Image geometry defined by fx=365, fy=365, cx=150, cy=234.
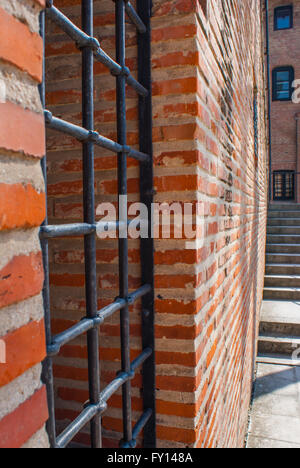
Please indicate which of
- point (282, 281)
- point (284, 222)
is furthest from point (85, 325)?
point (284, 222)

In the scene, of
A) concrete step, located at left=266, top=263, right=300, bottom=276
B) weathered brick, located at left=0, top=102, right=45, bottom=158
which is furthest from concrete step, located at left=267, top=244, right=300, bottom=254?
weathered brick, located at left=0, top=102, right=45, bottom=158

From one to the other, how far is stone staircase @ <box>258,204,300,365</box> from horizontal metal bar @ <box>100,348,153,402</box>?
4136 mm

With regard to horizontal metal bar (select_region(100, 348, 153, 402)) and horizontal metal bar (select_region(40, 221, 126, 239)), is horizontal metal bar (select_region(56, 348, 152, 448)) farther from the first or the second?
horizontal metal bar (select_region(40, 221, 126, 239))

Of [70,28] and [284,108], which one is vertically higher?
[284,108]

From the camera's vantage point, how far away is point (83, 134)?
1022mm

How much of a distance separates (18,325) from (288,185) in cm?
1621

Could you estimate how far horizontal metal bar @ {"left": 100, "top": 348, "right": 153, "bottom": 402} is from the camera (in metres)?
1.16

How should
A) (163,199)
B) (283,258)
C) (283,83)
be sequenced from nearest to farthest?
(163,199) < (283,258) < (283,83)

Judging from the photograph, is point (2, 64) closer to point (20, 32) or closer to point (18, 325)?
point (20, 32)

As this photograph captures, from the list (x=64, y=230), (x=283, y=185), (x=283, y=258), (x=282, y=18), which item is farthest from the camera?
(x=283, y=185)

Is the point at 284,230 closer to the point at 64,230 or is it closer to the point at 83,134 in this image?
the point at 83,134

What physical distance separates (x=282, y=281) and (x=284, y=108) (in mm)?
10414

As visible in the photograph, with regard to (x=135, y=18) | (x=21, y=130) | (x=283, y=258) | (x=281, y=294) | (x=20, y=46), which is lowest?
(x=281, y=294)

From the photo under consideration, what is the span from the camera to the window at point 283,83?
1499cm
